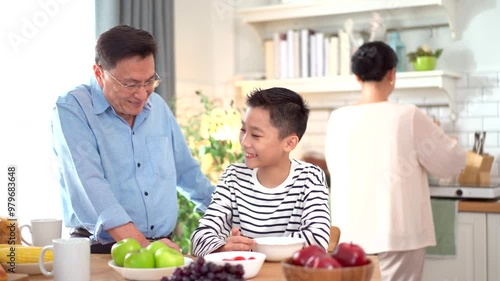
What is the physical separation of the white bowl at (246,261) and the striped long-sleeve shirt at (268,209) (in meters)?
0.26

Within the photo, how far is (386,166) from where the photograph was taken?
2.94m

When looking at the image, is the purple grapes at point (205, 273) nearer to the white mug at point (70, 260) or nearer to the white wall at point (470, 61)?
the white mug at point (70, 260)

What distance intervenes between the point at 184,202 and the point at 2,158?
4.18 feet

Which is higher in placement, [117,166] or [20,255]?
[117,166]

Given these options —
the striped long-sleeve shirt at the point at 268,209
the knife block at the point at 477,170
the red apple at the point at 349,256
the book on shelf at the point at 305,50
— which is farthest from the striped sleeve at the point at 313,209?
the book on shelf at the point at 305,50

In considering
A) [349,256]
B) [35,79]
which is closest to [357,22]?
[35,79]

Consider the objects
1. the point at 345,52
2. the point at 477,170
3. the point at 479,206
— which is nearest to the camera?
the point at 479,206

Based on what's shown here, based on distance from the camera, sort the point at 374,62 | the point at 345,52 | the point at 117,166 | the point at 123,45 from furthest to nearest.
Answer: the point at 345,52, the point at 374,62, the point at 117,166, the point at 123,45

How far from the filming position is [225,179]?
2.32 meters

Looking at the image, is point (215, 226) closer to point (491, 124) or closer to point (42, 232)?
point (42, 232)

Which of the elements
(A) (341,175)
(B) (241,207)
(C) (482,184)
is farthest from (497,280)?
(B) (241,207)

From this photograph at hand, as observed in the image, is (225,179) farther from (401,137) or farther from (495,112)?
(495,112)

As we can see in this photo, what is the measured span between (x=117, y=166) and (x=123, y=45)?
1.43ft

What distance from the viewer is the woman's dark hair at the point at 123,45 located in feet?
7.88
